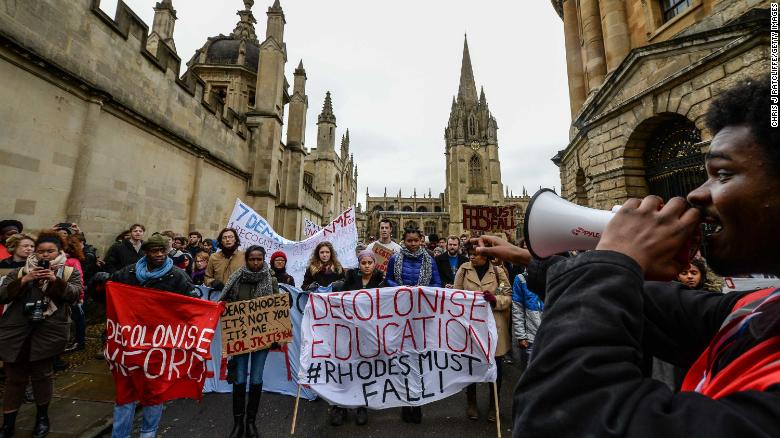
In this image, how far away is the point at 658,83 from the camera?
650 centimetres

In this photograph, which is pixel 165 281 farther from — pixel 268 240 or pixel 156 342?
pixel 268 240

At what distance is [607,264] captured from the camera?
720mm

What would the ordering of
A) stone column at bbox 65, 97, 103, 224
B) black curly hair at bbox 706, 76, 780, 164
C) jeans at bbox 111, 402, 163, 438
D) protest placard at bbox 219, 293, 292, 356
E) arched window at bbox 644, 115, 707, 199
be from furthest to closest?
arched window at bbox 644, 115, 707, 199 → stone column at bbox 65, 97, 103, 224 → protest placard at bbox 219, 293, 292, 356 → jeans at bbox 111, 402, 163, 438 → black curly hair at bbox 706, 76, 780, 164

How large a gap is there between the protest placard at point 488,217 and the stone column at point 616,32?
21.5 feet

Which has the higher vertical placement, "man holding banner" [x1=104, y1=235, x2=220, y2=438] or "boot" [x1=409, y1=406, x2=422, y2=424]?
"man holding banner" [x1=104, y1=235, x2=220, y2=438]

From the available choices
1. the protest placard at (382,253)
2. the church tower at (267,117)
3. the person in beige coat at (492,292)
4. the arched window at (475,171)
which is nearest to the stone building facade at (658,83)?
the person in beige coat at (492,292)

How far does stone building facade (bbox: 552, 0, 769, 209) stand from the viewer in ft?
18.1

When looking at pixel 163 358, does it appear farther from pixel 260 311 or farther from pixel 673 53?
pixel 673 53

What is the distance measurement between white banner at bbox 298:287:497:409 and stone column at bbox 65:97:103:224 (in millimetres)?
5416

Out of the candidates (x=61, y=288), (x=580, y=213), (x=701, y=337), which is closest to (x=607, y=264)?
(x=580, y=213)

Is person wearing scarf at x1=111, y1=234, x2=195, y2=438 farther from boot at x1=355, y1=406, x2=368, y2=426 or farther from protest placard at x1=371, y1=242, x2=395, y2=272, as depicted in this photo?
protest placard at x1=371, y1=242, x2=395, y2=272

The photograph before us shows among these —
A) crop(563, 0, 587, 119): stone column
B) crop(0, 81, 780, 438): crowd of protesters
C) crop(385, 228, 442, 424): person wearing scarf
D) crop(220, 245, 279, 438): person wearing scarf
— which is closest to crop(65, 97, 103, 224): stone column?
crop(220, 245, 279, 438): person wearing scarf

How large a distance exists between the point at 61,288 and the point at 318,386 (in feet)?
9.56

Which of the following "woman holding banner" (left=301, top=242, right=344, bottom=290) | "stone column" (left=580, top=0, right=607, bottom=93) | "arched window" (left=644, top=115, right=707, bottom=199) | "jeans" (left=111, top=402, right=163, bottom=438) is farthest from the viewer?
"stone column" (left=580, top=0, right=607, bottom=93)
